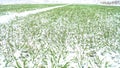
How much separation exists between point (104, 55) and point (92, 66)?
61.2 inches

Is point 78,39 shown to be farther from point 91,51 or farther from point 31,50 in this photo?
point 31,50

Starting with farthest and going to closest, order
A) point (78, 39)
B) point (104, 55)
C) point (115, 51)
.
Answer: point (78, 39) → point (115, 51) → point (104, 55)

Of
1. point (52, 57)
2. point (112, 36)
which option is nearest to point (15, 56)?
point (52, 57)

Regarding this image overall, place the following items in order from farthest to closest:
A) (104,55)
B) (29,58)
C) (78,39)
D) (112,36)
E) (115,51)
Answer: (112,36), (78,39), (115,51), (104,55), (29,58)

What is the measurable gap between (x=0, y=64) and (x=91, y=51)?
3302 millimetres

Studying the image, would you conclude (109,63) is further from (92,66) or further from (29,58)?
(29,58)

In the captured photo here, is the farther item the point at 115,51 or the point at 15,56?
the point at 115,51

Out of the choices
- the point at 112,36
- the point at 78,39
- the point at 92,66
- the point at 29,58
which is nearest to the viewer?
the point at 92,66

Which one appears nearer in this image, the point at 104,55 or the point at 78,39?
the point at 104,55

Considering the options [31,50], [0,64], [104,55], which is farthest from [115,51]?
[0,64]

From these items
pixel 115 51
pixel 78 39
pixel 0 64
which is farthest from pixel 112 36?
pixel 0 64

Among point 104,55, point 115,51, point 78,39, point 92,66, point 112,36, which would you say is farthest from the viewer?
point 112,36

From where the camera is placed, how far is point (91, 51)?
9055 millimetres

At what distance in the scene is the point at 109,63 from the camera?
758 centimetres
